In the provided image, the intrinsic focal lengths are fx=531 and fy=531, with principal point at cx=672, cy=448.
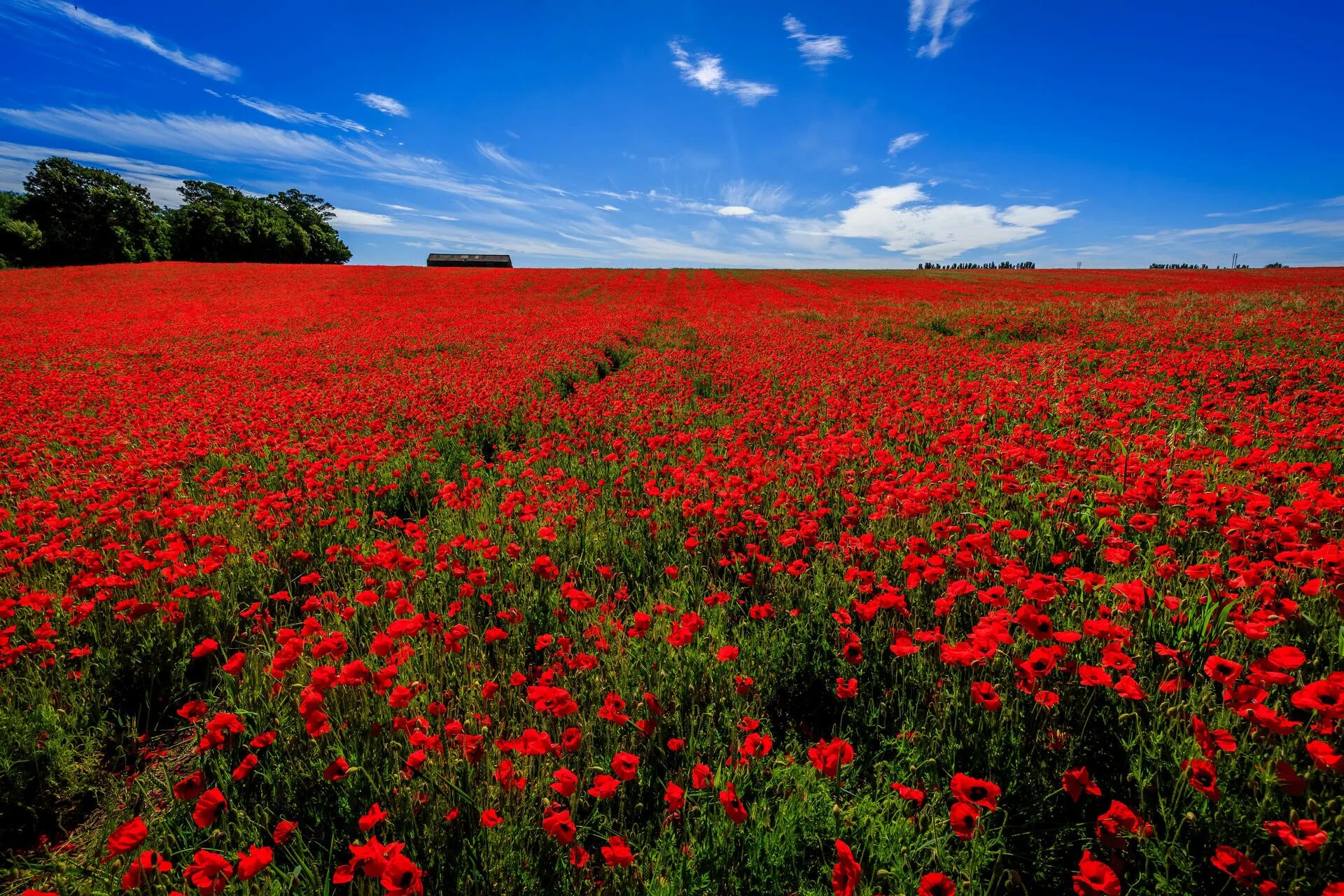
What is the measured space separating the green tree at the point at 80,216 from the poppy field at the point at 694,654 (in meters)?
63.4

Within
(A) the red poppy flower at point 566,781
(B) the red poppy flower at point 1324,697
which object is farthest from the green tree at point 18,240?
(B) the red poppy flower at point 1324,697

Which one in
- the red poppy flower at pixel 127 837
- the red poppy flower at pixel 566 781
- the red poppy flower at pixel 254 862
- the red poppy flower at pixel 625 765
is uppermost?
the red poppy flower at pixel 625 765

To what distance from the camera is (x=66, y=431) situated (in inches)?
241

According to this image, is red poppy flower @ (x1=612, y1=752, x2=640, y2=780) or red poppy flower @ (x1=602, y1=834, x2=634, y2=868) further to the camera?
red poppy flower @ (x1=612, y1=752, x2=640, y2=780)

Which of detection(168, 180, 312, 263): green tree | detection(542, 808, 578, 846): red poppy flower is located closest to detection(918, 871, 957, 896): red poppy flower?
detection(542, 808, 578, 846): red poppy flower

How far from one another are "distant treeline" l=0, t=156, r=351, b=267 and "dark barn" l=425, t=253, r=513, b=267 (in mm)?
17068

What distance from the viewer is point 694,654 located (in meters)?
2.61

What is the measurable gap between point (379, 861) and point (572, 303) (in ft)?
95.8

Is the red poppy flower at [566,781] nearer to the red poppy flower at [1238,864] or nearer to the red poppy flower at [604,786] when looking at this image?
the red poppy flower at [604,786]

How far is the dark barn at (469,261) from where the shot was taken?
62.0 metres

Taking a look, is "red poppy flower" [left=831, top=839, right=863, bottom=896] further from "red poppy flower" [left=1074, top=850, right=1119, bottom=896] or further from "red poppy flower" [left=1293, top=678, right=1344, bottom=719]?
"red poppy flower" [left=1293, top=678, right=1344, bottom=719]

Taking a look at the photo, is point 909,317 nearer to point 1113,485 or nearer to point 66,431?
point 1113,485

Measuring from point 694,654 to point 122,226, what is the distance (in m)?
72.1

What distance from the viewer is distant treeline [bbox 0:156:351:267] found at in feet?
151
